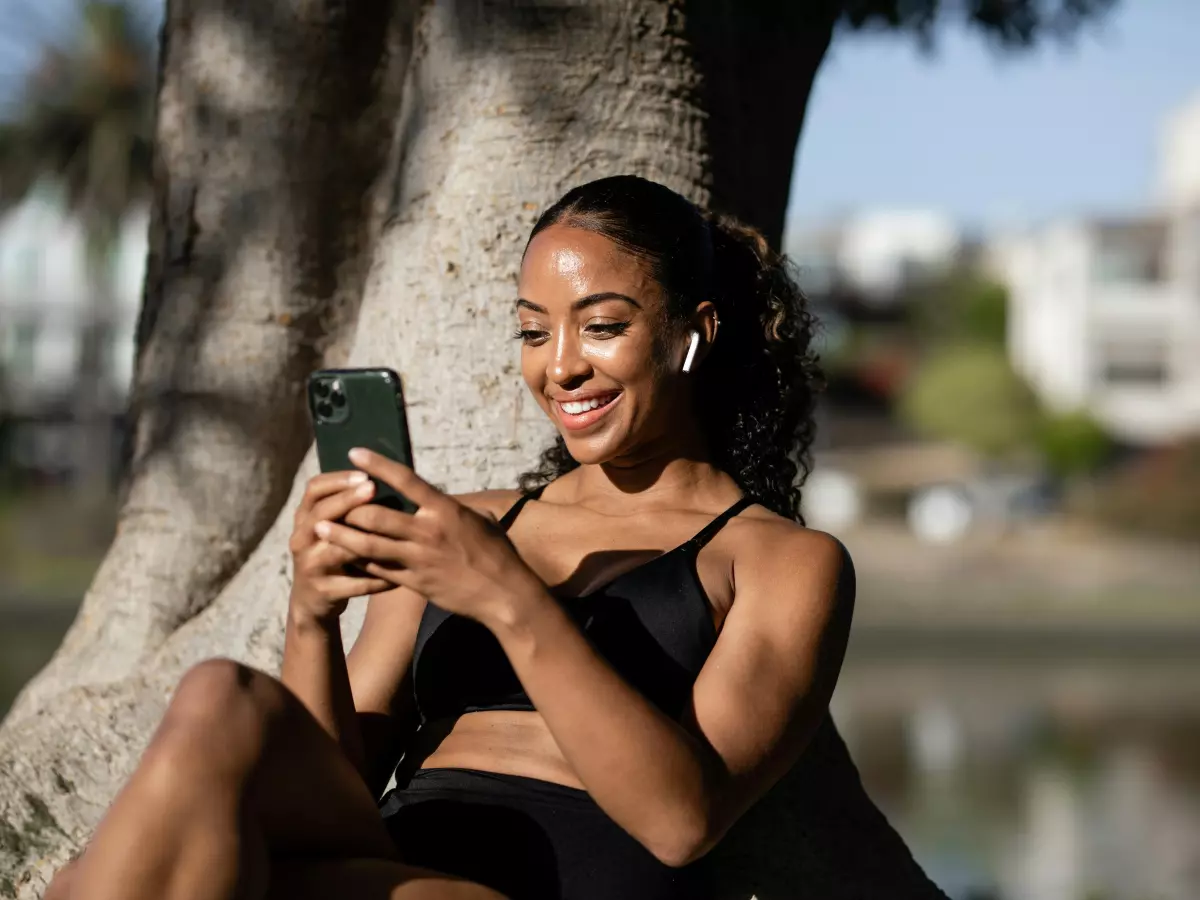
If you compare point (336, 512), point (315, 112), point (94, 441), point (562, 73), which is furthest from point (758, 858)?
point (94, 441)

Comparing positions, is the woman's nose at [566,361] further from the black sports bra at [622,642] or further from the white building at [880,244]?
the white building at [880,244]

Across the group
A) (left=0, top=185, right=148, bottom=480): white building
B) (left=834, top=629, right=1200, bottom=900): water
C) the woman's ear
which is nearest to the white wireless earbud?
the woman's ear

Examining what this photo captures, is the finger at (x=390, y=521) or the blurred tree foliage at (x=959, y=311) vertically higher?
the blurred tree foliage at (x=959, y=311)

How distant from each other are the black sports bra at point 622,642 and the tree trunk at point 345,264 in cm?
78

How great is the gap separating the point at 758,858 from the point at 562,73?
182cm

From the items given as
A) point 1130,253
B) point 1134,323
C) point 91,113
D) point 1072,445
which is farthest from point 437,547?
point 1130,253

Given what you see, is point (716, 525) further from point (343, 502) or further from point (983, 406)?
point (983, 406)

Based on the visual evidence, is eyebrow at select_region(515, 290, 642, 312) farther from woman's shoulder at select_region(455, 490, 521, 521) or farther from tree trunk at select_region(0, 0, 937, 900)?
tree trunk at select_region(0, 0, 937, 900)

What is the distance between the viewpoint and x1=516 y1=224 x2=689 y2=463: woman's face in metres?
2.72

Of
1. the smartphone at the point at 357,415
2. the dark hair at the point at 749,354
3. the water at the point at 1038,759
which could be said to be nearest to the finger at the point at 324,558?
the smartphone at the point at 357,415

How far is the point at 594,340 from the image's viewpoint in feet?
8.99

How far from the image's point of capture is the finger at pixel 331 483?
2.25 metres

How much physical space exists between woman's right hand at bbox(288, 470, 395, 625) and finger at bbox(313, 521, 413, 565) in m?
0.02

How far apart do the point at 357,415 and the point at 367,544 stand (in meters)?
0.20
